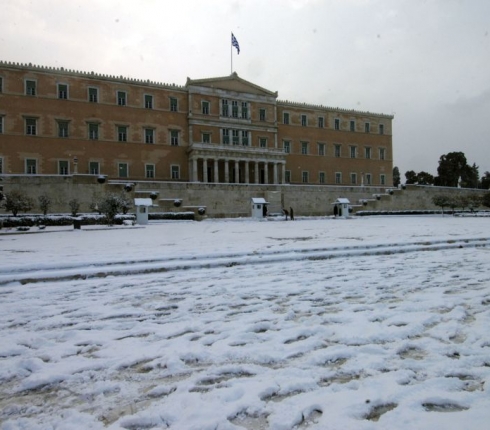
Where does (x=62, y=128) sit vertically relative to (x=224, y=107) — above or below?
below

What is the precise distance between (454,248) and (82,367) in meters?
10.3

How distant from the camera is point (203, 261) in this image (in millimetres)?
7934

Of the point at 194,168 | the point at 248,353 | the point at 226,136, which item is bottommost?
the point at 248,353

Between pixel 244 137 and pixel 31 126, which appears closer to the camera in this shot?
pixel 31 126

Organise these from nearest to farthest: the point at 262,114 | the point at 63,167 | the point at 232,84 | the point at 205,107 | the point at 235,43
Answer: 1. the point at 63,167
2. the point at 235,43
3. the point at 205,107
4. the point at 232,84
5. the point at 262,114

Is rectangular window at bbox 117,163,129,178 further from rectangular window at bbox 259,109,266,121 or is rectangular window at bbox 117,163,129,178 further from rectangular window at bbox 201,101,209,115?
rectangular window at bbox 259,109,266,121

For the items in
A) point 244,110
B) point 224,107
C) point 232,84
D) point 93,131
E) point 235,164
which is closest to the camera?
point 93,131

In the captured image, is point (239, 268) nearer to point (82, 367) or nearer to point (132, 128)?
point (82, 367)

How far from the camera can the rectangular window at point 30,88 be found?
3781 centimetres

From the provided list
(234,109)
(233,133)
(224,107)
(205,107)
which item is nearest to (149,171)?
(205,107)

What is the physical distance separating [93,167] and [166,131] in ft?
30.7

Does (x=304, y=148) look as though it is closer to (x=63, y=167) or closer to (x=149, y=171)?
(x=149, y=171)

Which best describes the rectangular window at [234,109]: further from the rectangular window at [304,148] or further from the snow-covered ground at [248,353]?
the snow-covered ground at [248,353]

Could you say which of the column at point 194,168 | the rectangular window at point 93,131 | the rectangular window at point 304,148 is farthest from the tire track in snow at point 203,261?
the rectangular window at point 304,148
